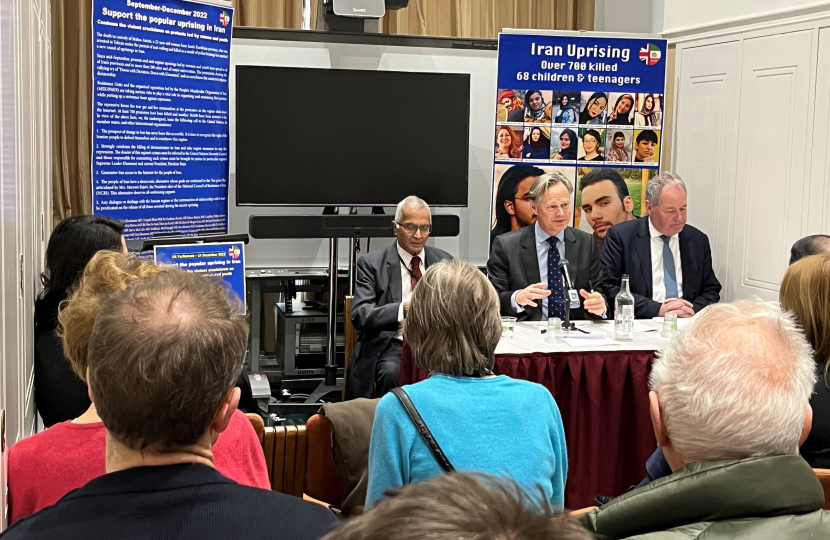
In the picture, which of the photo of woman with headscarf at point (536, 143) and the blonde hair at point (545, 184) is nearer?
the blonde hair at point (545, 184)

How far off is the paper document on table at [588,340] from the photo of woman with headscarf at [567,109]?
226 cm

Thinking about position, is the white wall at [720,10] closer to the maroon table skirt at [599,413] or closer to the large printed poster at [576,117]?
the large printed poster at [576,117]

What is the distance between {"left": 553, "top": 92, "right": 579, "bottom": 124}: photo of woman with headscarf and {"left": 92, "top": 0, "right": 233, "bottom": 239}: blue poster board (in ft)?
7.12

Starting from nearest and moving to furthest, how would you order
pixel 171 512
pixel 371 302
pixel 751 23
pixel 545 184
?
1. pixel 171 512
2. pixel 371 302
3. pixel 545 184
4. pixel 751 23

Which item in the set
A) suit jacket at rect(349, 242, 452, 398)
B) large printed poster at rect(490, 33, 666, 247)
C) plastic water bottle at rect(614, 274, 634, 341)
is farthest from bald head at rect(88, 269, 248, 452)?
large printed poster at rect(490, 33, 666, 247)

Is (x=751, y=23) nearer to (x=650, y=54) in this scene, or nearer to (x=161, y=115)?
(x=650, y=54)

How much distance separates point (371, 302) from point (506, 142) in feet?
6.15

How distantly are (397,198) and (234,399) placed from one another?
14.6ft

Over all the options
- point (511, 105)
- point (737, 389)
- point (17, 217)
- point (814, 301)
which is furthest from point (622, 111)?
point (737, 389)

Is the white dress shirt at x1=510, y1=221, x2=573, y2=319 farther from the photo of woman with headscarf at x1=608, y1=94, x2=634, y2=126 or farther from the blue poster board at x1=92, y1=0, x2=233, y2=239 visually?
the blue poster board at x1=92, y1=0, x2=233, y2=239

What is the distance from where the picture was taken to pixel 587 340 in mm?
3664

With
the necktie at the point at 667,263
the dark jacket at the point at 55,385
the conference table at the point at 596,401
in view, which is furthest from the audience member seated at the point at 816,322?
the necktie at the point at 667,263

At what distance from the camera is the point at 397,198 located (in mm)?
5555

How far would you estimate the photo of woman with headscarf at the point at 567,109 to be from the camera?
18.4 feet
